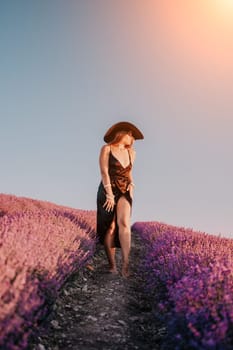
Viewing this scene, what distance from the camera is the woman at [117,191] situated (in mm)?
5859

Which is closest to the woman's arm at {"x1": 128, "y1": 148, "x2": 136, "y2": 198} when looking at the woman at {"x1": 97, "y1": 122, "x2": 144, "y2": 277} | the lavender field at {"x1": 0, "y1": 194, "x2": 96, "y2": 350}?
the woman at {"x1": 97, "y1": 122, "x2": 144, "y2": 277}

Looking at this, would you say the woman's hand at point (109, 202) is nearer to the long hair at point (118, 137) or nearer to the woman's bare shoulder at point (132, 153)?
the woman's bare shoulder at point (132, 153)

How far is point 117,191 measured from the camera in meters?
5.98

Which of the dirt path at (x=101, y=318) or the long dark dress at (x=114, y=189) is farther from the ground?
the long dark dress at (x=114, y=189)

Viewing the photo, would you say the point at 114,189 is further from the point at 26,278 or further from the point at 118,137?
the point at 26,278

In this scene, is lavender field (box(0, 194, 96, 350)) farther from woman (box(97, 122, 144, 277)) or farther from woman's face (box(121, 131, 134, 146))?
woman's face (box(121, 131, 134, 146))

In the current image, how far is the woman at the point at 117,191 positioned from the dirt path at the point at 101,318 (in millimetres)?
530

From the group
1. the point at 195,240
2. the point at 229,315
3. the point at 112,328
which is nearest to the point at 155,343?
the point at 112,328

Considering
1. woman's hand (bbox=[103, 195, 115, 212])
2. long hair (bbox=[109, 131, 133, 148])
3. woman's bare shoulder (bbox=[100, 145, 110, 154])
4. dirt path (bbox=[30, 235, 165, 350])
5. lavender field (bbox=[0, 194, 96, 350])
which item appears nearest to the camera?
lavender field (bbox=[0, 194, 96, 350])

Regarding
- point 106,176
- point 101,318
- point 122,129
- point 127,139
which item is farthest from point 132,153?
point 101,318

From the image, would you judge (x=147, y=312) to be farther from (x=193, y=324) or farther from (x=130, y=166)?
(x=130, y=166)

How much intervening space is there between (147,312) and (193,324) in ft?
5.56

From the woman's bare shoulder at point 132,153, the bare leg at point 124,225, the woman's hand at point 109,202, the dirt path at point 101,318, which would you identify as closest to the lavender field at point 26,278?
the dirt path at point 101,318

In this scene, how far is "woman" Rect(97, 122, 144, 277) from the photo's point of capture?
586 cm
